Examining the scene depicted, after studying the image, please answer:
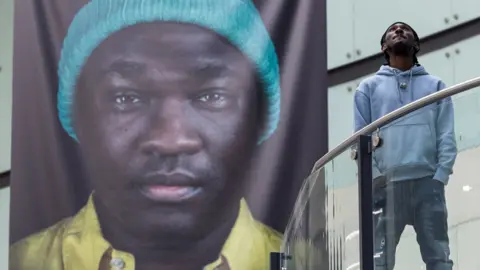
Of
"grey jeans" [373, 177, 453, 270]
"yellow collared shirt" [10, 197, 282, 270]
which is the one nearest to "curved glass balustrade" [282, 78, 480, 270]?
"grey jeans" [373, 177, 453, 270]

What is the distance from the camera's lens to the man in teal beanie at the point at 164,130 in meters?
7.89

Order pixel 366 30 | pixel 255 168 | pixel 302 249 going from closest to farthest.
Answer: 1. pixel 302 249
2. pixel 255 168
3. pixel 366 30

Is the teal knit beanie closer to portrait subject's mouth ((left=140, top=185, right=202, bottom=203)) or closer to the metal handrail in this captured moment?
portrait subject's mouth ((left=140, top=185, right=202, bottom=203))

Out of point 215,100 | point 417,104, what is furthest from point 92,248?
point 417,104

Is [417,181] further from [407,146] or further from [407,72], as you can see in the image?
[407,72]

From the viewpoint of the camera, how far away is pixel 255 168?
26.1 feet

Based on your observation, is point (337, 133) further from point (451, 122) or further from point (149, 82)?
point (451, 122)

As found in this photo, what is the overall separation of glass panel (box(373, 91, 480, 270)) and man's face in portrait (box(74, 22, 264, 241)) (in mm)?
3786

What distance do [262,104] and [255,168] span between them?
469 mm

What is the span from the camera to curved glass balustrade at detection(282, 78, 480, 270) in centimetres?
403

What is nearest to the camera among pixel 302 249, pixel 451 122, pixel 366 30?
pixel 451 122

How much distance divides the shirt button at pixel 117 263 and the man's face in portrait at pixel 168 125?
9.1 inches

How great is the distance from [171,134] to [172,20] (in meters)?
0.84

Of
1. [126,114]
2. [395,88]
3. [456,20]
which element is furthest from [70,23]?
[395,88]
